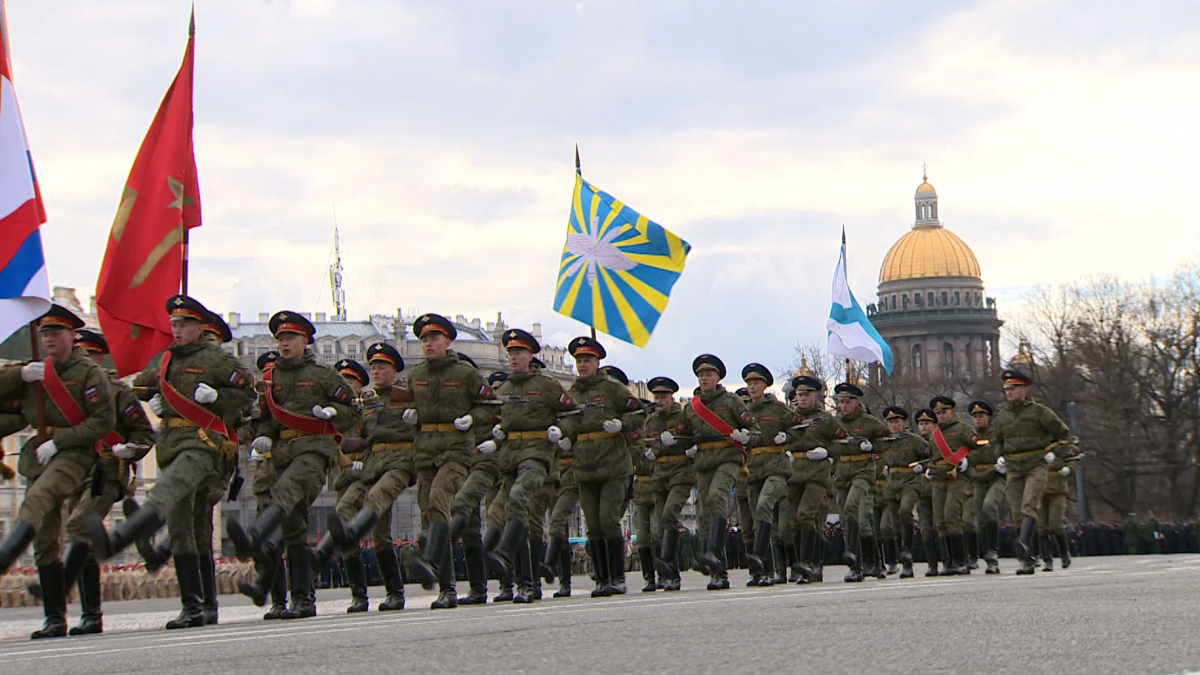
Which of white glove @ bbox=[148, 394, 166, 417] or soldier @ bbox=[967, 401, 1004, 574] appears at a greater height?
white glove @ bbox=[148, 394, 166, 417]

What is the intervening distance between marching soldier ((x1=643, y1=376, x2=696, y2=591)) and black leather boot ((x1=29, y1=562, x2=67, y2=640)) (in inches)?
249

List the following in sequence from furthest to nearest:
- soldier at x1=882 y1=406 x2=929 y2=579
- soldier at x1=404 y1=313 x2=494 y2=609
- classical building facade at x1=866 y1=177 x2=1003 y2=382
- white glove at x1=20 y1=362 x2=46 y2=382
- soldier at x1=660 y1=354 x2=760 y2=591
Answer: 1. classical building facade at x1=866 y1=177 x2=1003 y2=382
2. soldier at x1=882 y1=406 x2=929 y2=579
3. soldier at x1=660 y1=354 x2=760 y2=591
4. soldier at x1=404 y1=313 x2=494 y2=609
5. white glove at x1=20 y1=362 x2=46 y2=382

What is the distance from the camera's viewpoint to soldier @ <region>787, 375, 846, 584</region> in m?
18.3

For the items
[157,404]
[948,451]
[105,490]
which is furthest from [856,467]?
Result: [105,490]

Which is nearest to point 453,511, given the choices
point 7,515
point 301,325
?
point 301,325

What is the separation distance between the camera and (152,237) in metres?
15.7

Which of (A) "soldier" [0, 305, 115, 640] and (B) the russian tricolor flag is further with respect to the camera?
(B) the russian tricolor flag

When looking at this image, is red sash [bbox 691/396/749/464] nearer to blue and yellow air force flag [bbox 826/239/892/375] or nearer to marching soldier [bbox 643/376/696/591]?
marching soldier [bbox 643/376/696/591]

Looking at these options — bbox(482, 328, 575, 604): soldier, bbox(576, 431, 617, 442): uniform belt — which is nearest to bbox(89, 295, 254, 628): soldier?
bbox(482, 328, 575, 604): soldier

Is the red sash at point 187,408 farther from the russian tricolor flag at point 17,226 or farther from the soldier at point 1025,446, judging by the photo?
the soldier at point 1025,446

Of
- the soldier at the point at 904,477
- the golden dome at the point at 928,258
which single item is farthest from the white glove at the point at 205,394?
the golden dome at the point at 928,258

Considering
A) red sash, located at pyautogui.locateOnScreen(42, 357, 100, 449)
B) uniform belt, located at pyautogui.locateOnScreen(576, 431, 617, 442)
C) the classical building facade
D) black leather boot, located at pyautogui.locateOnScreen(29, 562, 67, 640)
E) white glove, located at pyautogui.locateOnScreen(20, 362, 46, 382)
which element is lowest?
→ black leather boot, located at pyautogui.locateOnScreen(29, 562, 67, 640)

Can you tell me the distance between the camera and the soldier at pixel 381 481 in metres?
14.3

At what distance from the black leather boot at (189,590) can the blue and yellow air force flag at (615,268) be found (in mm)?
8003
